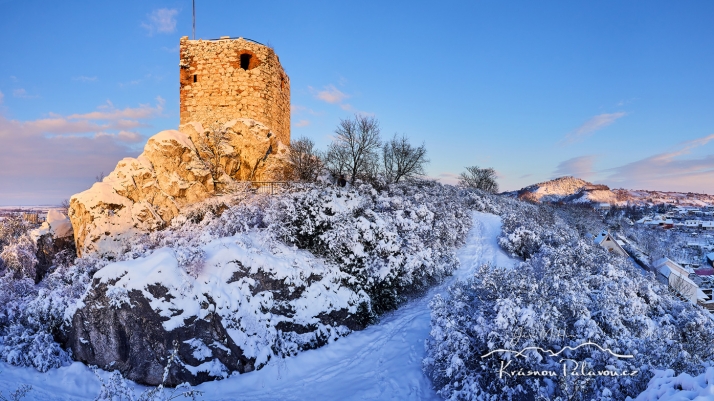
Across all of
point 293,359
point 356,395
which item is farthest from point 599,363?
point 293,359

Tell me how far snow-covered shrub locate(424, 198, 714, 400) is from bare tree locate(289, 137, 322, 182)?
9.73 metres

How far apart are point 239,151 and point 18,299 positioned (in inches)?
344

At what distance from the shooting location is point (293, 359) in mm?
8102

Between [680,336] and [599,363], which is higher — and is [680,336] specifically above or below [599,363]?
below

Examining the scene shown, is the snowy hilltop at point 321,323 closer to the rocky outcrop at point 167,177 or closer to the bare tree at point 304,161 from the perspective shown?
the rocky outcrop at point 167,177

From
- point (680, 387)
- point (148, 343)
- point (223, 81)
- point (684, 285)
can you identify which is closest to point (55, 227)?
point (223, 81)

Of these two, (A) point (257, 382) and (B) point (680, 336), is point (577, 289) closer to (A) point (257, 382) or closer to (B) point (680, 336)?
(B) point (680, 336)

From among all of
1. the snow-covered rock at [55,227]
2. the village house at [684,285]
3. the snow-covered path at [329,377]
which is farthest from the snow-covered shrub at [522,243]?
the snow-covered rock at [55,227]

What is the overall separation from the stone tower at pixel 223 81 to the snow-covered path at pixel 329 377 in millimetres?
10759

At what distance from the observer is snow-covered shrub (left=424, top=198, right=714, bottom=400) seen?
5.34m

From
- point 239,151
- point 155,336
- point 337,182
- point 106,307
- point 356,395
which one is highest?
point 239,151

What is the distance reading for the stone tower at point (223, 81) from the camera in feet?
48.9

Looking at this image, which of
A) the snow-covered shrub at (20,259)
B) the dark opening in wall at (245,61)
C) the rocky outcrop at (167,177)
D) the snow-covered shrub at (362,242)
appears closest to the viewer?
the snow-covered shrub at (362,242)

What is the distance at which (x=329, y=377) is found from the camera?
759cm
